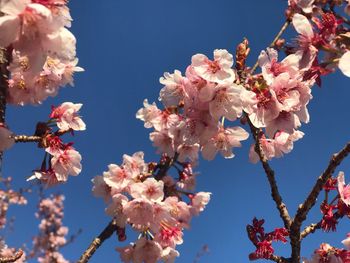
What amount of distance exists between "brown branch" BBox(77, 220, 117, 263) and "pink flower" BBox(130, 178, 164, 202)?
0.35m

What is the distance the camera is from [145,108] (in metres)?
4.37

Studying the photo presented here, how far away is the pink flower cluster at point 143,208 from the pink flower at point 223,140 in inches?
22.7

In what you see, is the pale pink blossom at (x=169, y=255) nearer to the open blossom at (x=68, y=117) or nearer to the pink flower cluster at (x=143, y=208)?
the pink flower cluster at (x=143, y=208)

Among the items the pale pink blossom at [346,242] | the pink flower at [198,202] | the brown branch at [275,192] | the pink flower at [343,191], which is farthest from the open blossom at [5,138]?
the pink flower at [198,202]

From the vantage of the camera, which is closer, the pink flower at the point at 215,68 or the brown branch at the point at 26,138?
the pink flower at the point at 215,68

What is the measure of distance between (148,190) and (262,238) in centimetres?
114

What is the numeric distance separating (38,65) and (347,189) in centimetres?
195

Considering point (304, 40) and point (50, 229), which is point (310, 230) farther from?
point (50, 229)

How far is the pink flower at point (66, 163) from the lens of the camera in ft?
10.4

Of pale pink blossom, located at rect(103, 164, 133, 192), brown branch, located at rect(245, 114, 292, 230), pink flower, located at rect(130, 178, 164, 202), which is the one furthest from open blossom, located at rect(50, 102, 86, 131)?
brown branch, located at rect(245, 114, 292, 230)

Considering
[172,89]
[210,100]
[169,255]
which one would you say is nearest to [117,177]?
[169,255]

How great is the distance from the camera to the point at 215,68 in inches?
104

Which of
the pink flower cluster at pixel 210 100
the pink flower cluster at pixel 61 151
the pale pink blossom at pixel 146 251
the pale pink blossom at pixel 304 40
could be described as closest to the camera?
the pale pink blossom at pixel 304 40

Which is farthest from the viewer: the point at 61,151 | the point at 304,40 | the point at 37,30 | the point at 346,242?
the point at 61,151
